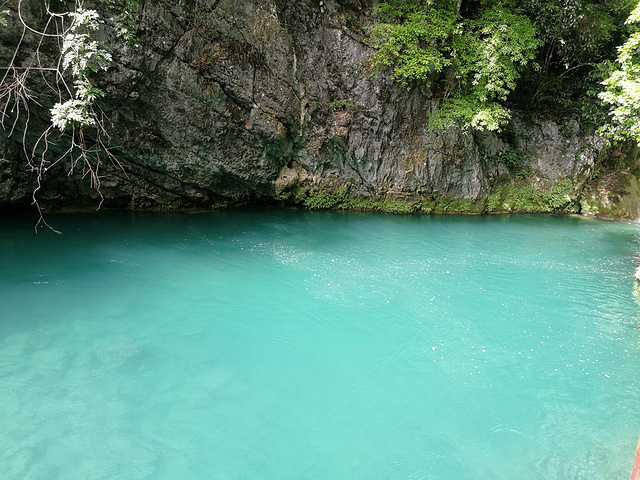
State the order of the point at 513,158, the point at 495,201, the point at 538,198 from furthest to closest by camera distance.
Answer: the point at 538,198 < the point at 513,158 < the point at 495,201

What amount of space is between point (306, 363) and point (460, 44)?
1185 cm

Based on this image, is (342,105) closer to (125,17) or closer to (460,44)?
(460,44)

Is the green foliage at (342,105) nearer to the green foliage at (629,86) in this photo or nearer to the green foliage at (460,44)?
the green foliage at (460,44)

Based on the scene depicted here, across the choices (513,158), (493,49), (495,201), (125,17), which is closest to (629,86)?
(493,49)

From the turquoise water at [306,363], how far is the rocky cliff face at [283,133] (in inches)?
124

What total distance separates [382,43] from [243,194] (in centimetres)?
705

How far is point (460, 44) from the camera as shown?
487 inches

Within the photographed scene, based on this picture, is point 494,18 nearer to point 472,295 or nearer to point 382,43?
point 382,43

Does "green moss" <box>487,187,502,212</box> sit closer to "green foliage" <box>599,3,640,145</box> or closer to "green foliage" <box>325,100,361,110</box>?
"green foliage" <box>599,3,640,145</box>

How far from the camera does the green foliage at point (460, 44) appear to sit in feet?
39.1

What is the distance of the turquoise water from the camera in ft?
12.3

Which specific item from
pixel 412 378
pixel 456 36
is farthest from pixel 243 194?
pixel 412 378

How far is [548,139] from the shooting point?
15.9 metres

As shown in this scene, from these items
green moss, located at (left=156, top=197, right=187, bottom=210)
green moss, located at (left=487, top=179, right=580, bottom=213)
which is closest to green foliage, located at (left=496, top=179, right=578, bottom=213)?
green moss, located at (left=487, top=179, right=580, bottom=213)
